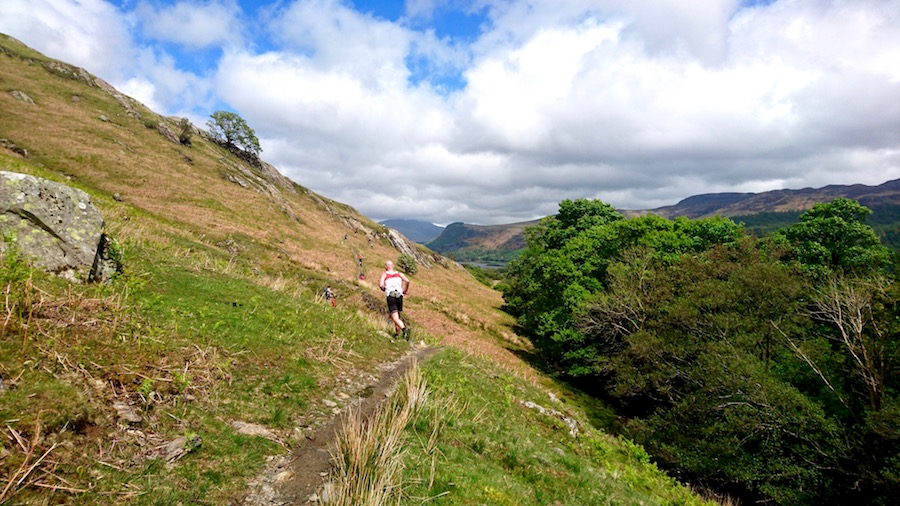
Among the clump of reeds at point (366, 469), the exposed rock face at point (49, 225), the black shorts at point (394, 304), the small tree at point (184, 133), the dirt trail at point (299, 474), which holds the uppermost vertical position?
the small tree at point (184, 133)

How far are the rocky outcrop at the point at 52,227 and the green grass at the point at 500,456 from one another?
29.4 feet

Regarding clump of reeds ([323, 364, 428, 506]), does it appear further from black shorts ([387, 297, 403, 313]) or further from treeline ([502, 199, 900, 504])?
treeline ([502, 199, 900, 504])

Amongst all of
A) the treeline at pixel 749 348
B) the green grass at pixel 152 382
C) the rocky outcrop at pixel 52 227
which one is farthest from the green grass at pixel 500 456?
the treeline at pixel 749 348

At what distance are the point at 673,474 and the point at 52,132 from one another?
7733 centimetres

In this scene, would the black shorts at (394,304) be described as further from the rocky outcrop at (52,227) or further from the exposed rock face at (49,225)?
the exposed rock face at (49,225)

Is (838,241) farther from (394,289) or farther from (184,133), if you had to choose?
(184,133)

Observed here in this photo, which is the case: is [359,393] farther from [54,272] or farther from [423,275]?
[423,275]

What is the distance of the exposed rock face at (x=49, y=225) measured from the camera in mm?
8320

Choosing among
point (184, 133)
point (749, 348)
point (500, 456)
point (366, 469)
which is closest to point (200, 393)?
point (366, 469)

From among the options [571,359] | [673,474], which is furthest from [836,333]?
[571,359]

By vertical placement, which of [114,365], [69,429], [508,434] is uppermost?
[114,365]

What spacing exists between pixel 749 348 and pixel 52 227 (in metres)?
34.8

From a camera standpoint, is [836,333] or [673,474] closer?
[673,474]

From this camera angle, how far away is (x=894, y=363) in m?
21.2
